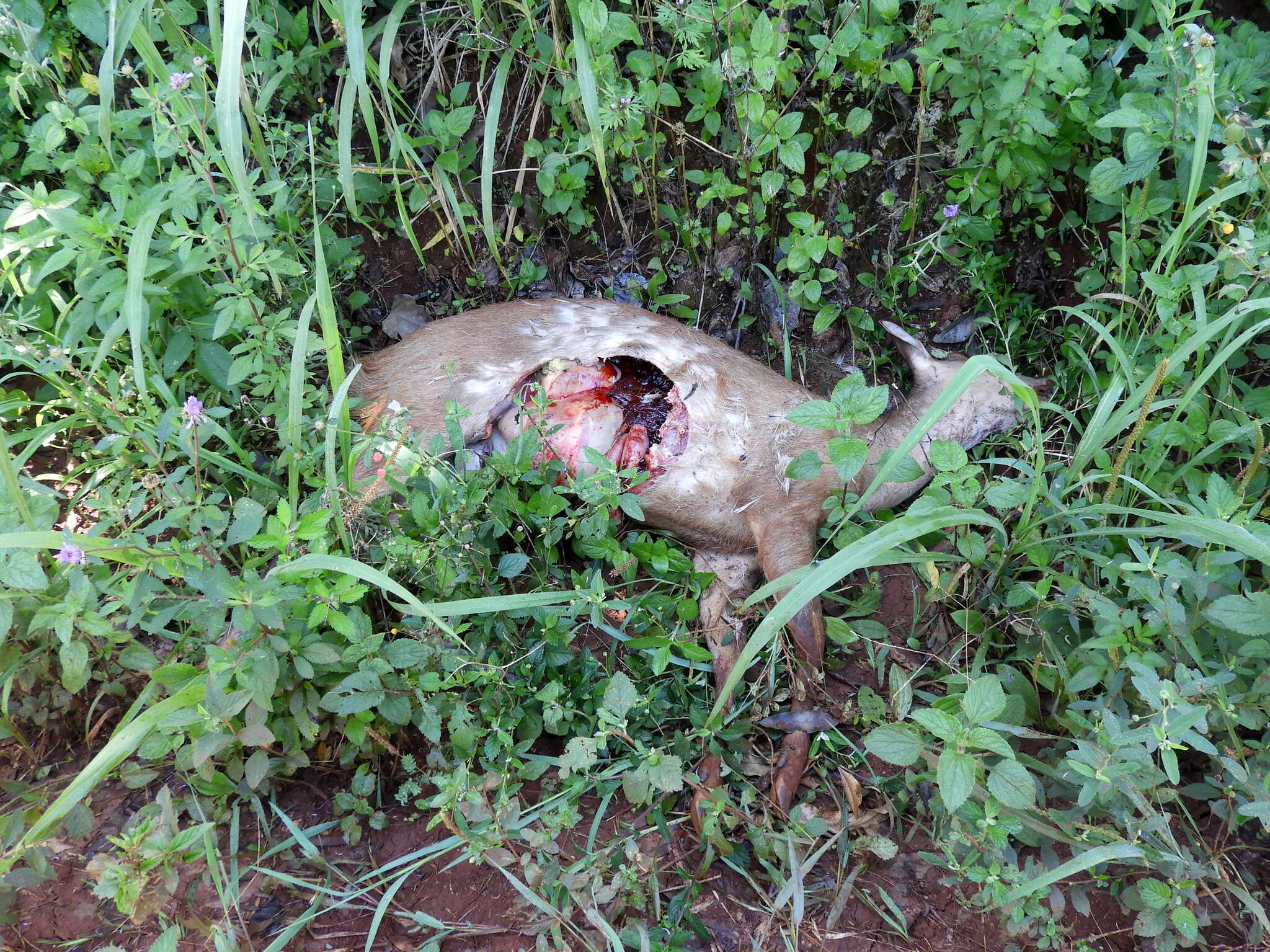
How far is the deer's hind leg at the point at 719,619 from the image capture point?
2.54 metres

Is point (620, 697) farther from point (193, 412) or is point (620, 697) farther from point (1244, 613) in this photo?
point (1244, 613)

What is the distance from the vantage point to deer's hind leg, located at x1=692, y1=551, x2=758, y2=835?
2.54 meters

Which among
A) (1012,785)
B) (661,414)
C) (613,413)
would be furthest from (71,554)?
(1012,785)

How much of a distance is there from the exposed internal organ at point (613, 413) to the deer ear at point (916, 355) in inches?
39.0

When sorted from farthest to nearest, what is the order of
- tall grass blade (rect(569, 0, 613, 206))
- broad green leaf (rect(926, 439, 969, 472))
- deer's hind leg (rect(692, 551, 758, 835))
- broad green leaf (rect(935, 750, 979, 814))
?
1. tall grass blade (rect(569, 0, 613, 206))
2. deer's hind leg (rect(692, 551, 758, 835))
3. broad green leaf (rect(926, 439, 969, 472))
4. broad green leaf (rect(935, 750, 979, 814))

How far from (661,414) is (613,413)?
18cm

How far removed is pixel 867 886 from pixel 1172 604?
3.63 feet

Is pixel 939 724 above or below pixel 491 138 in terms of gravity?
below

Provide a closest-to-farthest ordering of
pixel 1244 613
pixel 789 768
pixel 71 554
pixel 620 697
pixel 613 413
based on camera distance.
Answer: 1. pixel 71 554
2. pixel 1244 613
3. pixel 620 697
4. pixel 789 768
5. pixel 613 413

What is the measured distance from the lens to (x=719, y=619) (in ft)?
10.0

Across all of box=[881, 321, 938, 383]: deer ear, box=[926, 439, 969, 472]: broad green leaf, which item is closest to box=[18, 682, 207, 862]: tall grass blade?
box=[926, 439, 969, 472]: broad green leaf

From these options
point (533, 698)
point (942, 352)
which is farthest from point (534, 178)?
point (533, 698)

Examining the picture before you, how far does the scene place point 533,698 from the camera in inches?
102

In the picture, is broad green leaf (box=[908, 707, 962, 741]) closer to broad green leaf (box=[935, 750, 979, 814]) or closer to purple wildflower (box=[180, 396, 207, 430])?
broad green leaf (box=[935, 750, 979, 814])
